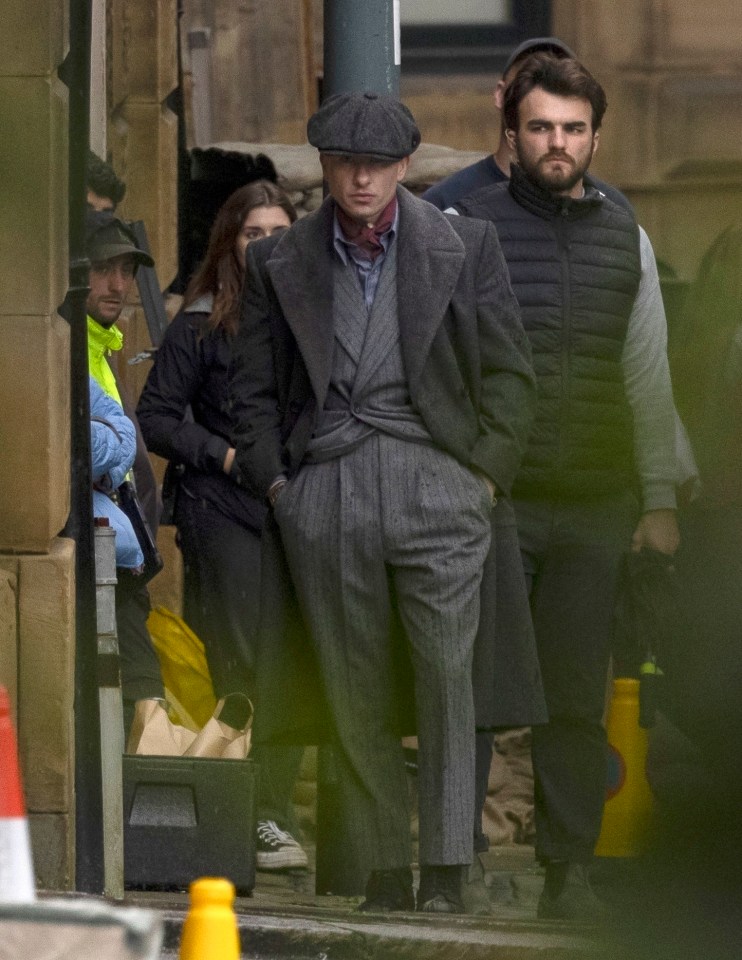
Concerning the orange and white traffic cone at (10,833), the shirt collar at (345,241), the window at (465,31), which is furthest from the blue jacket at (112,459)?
the window at (465,31)

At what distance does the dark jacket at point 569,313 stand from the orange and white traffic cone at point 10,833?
3289 millimetres

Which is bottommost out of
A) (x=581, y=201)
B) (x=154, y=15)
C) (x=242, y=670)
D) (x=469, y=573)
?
(x=242, y=670)

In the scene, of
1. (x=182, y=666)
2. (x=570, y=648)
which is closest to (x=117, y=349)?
(x=182, y=666)

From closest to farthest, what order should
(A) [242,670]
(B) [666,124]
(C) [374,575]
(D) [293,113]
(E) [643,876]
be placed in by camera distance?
(C) [374,575] < (E) [643,876] < (A) [242,670] < (D) [293,113] < (B) [666,124]

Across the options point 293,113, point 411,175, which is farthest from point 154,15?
point 293,113

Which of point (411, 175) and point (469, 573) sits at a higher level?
point (411, 175)

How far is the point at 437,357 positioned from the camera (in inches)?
225

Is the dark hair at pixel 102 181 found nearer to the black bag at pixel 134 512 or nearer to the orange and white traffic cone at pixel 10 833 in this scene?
the black bag at pixel 134 512

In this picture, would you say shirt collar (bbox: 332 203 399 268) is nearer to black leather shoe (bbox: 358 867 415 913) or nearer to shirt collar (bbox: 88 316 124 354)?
shirt collar (bbox: 88 316 124 354)

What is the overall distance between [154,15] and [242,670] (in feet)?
12.3

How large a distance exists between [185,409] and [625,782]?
6.16 feet

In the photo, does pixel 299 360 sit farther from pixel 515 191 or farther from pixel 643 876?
pixel 643 876

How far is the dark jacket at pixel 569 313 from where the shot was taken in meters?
6.09

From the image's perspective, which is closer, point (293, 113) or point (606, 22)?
point (293, 113)
